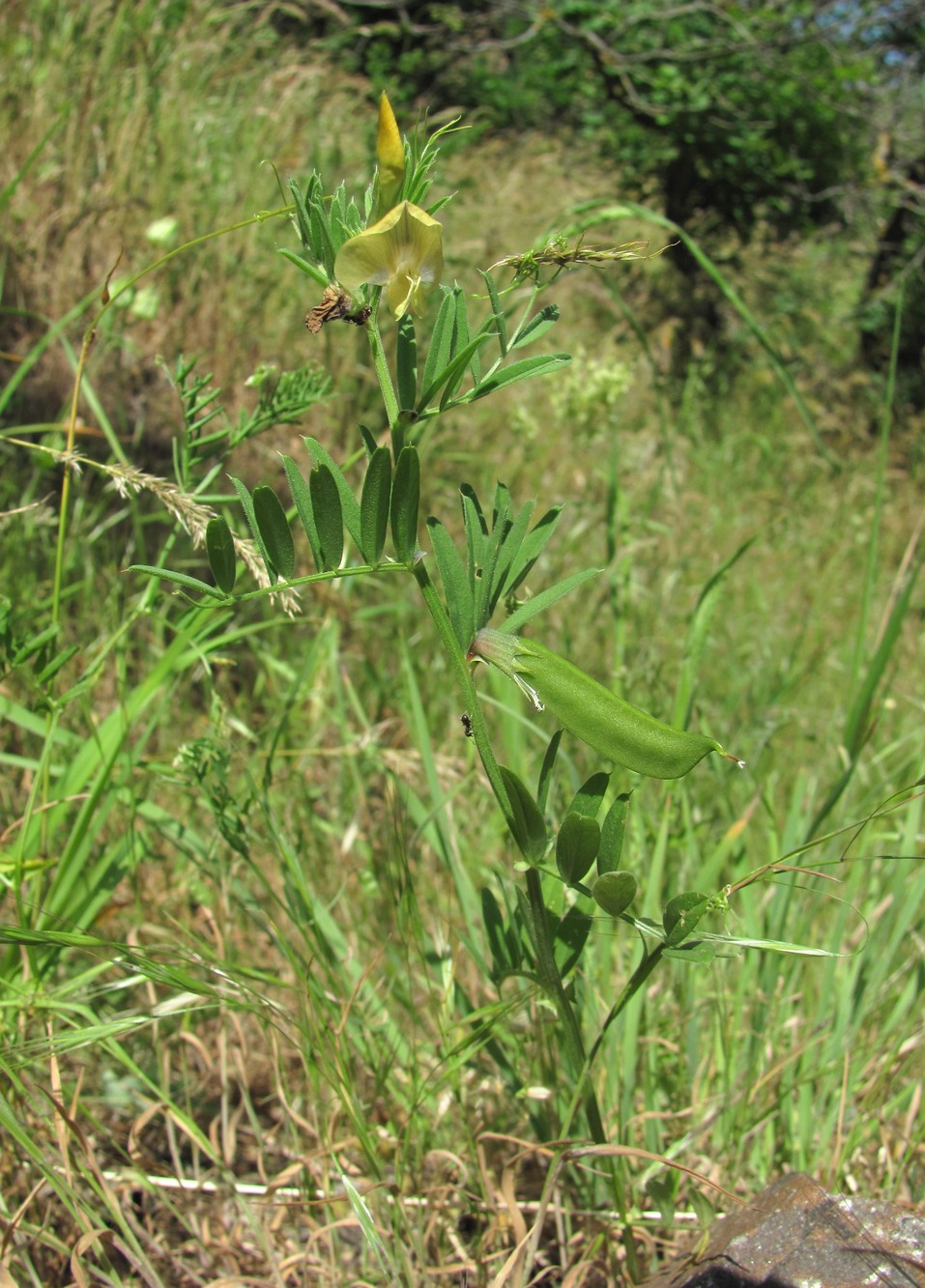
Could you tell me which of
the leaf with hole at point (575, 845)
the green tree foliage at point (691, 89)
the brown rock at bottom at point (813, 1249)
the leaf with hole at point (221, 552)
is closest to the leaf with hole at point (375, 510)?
the leaf with hole at point (221, 552)

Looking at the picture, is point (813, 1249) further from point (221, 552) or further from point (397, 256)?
point (397, 256)

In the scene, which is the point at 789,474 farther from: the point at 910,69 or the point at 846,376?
the point at 910,69

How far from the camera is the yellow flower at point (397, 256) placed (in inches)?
25.9

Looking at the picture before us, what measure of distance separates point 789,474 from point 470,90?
11.4ft

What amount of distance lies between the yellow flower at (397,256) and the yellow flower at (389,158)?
0.06 feet

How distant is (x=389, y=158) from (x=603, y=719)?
0.39 metres

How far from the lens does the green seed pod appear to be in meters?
0.65

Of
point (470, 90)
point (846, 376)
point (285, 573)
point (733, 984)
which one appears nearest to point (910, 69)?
point (846, 376)

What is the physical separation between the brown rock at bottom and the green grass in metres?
0.10

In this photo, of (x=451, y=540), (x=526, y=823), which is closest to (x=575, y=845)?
(x=526, y=823)

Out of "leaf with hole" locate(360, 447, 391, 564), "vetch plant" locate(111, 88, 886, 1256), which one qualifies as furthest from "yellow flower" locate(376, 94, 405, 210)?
"leaf with hole" locate(360, 447, 391, 564)

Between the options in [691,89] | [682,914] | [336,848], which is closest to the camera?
[682,914]

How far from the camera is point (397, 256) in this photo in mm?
688

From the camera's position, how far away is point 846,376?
18.0 ft
